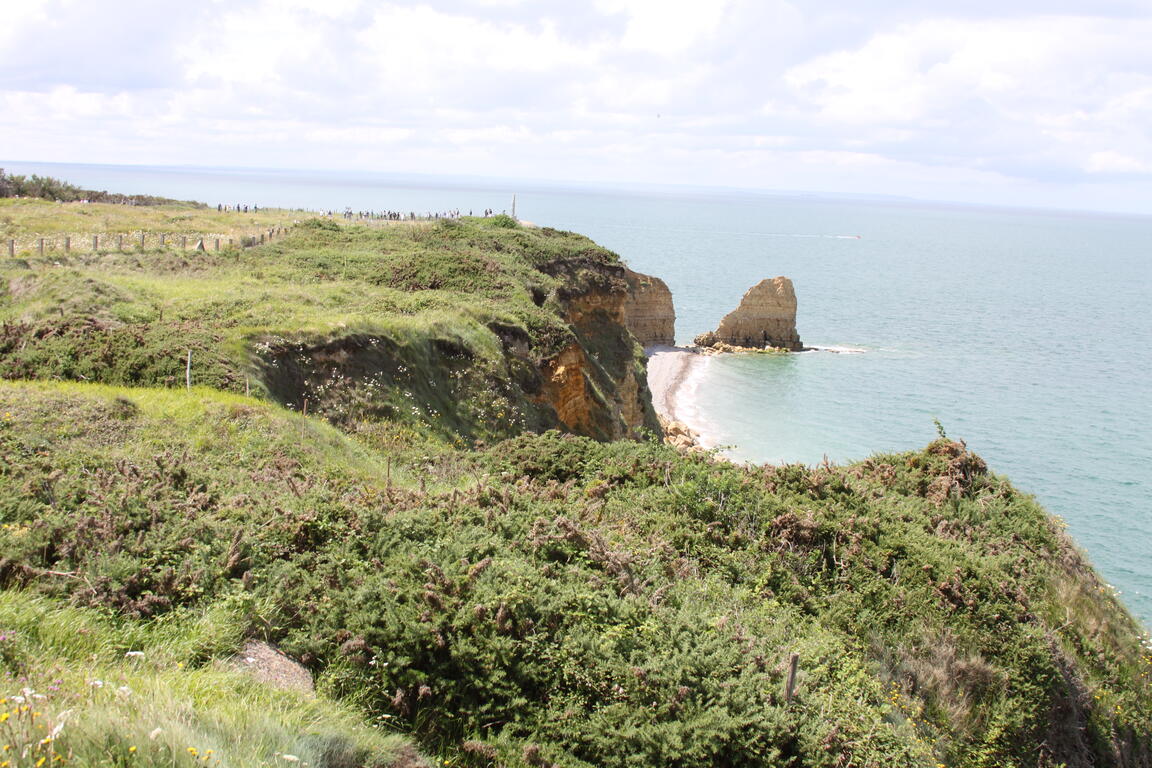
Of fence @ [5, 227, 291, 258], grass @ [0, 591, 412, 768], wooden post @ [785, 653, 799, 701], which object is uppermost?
fence @ [5, 227, 291, 258]

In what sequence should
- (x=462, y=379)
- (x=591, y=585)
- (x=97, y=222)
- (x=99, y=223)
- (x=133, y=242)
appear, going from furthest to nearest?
1. (x=97, y=222)
2. (x=99, y=223)
3. (x=133, y=242)
4. (x=462, y=379)
5. (x=591, y=585)

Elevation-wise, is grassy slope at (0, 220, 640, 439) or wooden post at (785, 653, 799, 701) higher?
grassy slope at (0, 220, 640, 439)

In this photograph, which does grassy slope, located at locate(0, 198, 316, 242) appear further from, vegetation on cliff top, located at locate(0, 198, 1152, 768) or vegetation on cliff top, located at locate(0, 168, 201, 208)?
vegetation on cliff top, located at locate(0, 198, 1152, 768)

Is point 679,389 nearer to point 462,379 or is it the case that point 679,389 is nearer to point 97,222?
point 462,379

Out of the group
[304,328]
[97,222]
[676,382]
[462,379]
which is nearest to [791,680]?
[304,328]

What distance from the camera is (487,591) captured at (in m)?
9.02

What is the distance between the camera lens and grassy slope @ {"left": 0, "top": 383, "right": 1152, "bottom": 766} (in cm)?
827

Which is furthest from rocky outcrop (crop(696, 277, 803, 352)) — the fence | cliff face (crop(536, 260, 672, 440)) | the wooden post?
the wooden post

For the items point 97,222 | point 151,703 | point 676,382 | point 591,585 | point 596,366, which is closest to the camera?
point 151,703

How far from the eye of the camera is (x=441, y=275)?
32844mm

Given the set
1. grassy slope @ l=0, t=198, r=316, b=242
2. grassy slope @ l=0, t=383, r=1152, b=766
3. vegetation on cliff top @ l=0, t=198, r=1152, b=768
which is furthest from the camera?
grassy slope @ l=0, t=198, r=316, b=242

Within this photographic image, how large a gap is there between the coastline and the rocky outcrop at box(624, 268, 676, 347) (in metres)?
1.34

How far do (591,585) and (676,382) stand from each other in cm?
5200

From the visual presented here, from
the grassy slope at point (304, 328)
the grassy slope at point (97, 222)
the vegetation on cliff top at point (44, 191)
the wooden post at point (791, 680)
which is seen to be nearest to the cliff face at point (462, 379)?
the grassy slope at point (304, 328)
